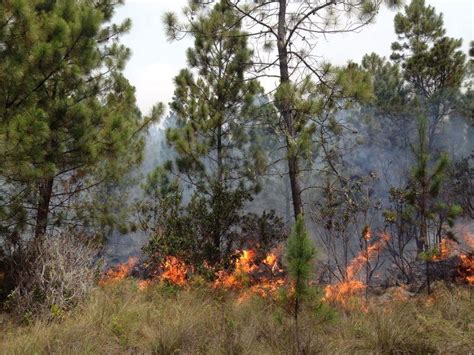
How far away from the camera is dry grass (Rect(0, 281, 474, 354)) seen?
3.73 metres

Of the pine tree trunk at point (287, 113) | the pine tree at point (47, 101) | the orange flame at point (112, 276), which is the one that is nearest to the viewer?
the pine tree at point (47, 101)

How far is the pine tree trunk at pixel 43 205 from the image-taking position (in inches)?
269

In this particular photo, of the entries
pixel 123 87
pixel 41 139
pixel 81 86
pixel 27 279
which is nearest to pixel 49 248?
pixel 27 279

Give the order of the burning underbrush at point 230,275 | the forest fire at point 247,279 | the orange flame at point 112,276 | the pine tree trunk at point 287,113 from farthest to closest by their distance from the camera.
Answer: the orange flame at point 112,276 < the burning underbrush at point 230,275 < the forest fire at point 247,279 < the pine tree trunk at point 287,113

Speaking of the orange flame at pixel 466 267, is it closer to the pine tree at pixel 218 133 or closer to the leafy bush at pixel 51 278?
the pine tree at pixel 218 133

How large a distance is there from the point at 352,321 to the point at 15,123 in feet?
14.6

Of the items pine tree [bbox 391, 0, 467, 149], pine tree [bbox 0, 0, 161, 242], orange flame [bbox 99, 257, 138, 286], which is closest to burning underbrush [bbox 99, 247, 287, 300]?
orange flame [bbox 99, 257, 138, 286]

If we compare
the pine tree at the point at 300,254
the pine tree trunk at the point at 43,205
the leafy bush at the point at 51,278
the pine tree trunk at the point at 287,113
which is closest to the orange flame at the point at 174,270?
the leafy bush at the point at 51,278

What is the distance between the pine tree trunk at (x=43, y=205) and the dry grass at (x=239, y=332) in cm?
212

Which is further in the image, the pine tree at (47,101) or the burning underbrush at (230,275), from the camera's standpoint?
the burning underbrush at (230,275)

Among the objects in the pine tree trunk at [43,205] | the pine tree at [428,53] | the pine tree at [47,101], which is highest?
the pine tree at [428,53]

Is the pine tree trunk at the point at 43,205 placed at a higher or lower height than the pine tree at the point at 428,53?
lower

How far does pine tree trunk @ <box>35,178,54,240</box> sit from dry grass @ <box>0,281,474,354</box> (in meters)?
2.12

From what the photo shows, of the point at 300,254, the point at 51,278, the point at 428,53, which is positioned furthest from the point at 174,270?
the point at 428,53
